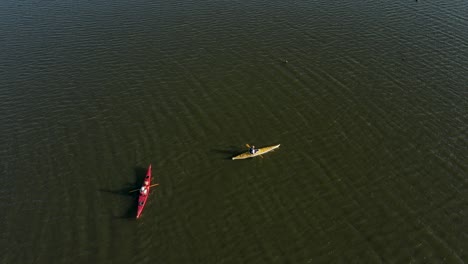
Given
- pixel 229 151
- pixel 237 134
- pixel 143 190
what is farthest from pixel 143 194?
pixel 237 134

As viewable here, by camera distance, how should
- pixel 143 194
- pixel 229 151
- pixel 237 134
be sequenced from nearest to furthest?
pixel 143 194 < pixel 229 151 < pixel 237 134

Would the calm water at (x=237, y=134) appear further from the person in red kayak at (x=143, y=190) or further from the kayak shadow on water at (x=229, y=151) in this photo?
the person in red kayak at (x=143, y=190)

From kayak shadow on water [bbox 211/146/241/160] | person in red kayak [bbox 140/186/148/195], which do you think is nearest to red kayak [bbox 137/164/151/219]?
person in red kayak [bbox 140/186/148/195]

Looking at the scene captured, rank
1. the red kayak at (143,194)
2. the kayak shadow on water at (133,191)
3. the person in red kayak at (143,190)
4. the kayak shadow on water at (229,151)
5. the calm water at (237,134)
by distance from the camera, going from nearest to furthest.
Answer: the calm water at (237,134)
the red kayak at (143,194)
the kayak shadow on water at (133,191)
the person in red kayak at (143,190)
the kayak shadow on water at (229,151)

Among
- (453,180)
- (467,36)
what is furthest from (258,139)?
(467,36)

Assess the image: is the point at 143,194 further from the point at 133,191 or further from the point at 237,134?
the point at 237,134

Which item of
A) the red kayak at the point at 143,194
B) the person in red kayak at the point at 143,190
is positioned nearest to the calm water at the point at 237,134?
the red kayak at the point at 143,194
